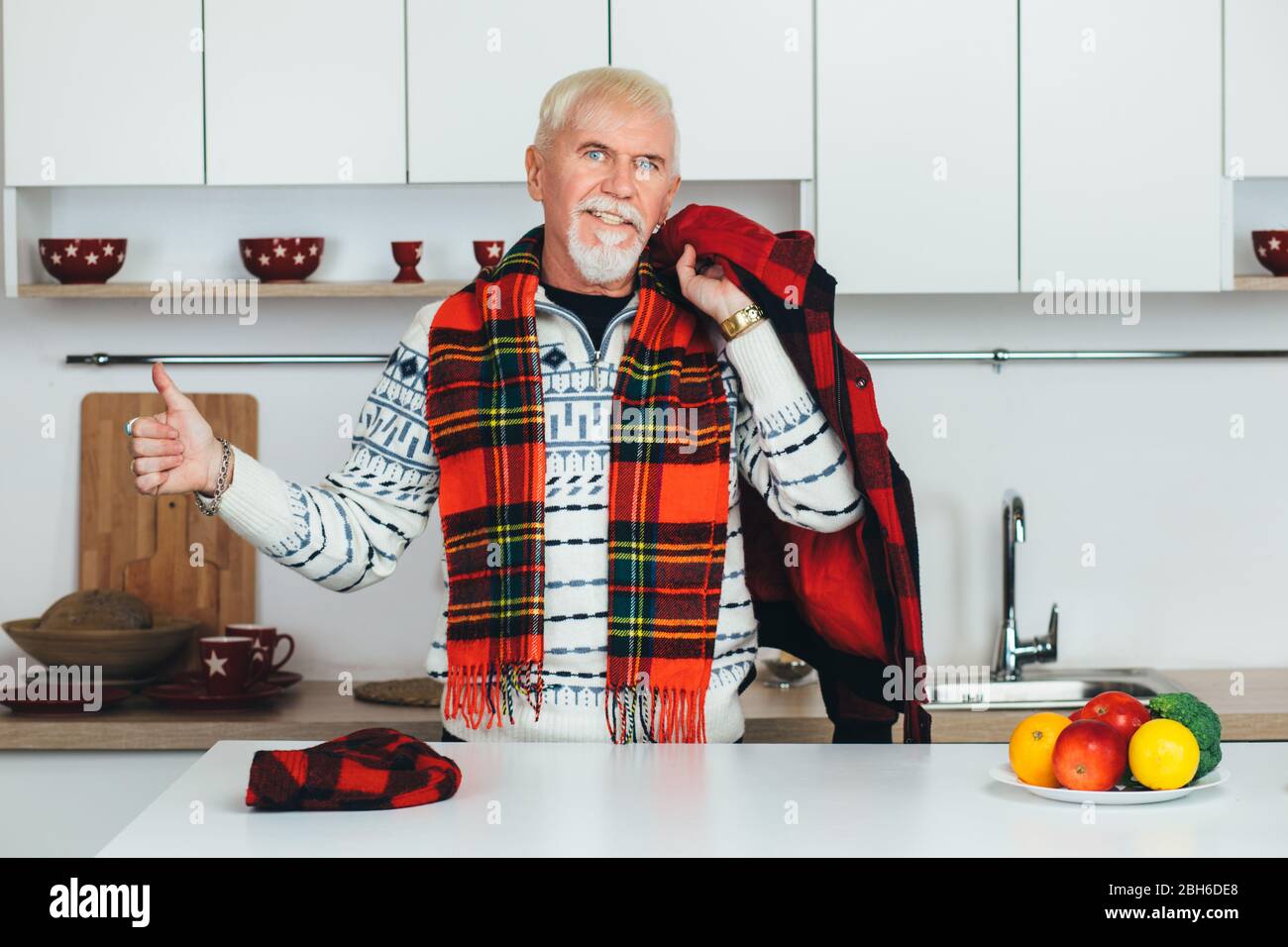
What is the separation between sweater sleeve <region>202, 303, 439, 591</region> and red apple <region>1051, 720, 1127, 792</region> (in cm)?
86

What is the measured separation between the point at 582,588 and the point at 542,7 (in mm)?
1250

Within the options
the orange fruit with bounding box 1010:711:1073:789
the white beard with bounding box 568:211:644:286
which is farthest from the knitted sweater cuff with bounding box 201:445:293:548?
the orange fruit with bounding box 1010:711:1073:789

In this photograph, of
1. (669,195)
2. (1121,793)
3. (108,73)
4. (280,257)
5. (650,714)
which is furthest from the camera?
(280,257)

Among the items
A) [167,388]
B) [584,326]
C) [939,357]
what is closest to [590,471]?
[584,326]

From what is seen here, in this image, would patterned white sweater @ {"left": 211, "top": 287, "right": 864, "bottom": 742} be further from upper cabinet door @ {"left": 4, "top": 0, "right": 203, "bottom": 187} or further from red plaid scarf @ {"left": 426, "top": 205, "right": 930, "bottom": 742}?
upper cabinet door @ {"left": 4, "top": 0, "right": 203, "bottom": 187}

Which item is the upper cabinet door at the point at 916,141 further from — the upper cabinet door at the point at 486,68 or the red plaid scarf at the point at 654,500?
the red plaid scarf at the point at 654,500

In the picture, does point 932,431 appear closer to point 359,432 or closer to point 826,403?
point 826,403

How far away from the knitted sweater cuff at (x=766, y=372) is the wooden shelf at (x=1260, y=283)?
4.10 feet

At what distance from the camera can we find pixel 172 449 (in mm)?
1640

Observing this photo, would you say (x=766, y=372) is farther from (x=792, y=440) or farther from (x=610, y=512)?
(x=610, y=512)

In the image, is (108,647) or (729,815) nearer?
(729,815)

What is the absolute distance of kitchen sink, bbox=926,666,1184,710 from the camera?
2.84 m

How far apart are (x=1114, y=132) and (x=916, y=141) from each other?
347 mm

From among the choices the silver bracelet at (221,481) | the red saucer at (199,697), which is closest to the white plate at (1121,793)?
the silver bracelet at (221,481)
